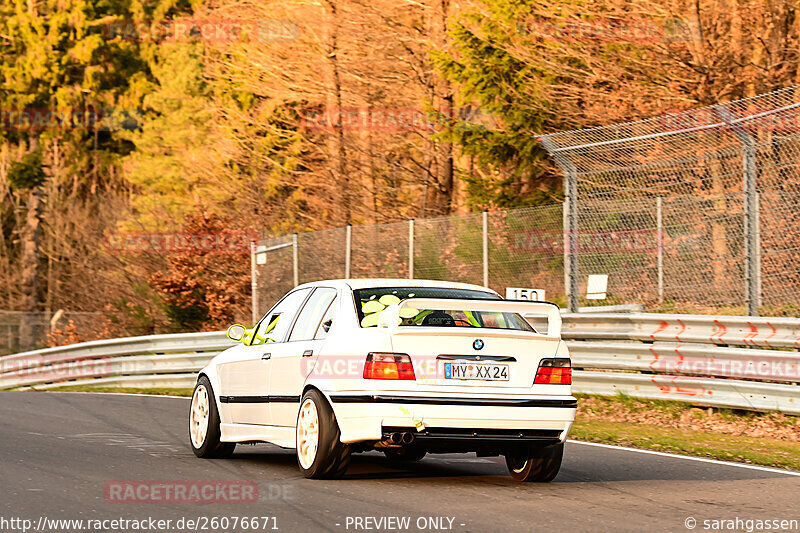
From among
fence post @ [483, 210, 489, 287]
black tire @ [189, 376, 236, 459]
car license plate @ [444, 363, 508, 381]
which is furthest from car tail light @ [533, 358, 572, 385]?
fence post @ [483, 210, 489, 287]

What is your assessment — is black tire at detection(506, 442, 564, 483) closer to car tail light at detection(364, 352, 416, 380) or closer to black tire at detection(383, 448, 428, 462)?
black tire at detection(383, 448, 428, 462)

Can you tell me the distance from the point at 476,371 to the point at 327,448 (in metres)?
1.14

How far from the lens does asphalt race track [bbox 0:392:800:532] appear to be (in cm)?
749

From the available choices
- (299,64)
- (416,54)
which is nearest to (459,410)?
(416,54)

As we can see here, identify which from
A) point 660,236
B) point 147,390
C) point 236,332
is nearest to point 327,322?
point 236,332

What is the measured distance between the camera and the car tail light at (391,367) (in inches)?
338

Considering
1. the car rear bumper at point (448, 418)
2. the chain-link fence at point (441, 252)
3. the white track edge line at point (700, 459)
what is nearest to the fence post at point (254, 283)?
the chain-link fence at point (441, 252)

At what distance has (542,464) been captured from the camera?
922 cm

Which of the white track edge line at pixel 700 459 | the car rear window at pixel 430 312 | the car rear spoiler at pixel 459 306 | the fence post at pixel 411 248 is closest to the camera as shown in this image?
the car rear spoiler at pixel 459 306

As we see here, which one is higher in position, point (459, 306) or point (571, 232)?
point (571, 232)

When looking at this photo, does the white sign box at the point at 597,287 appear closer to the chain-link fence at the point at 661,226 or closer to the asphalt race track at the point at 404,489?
the chain-link fence at the point at 661,226

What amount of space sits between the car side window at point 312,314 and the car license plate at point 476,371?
1358mm

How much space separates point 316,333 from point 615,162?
7.53 metres

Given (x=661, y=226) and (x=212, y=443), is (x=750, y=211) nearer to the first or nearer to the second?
(x=661, y=226)
